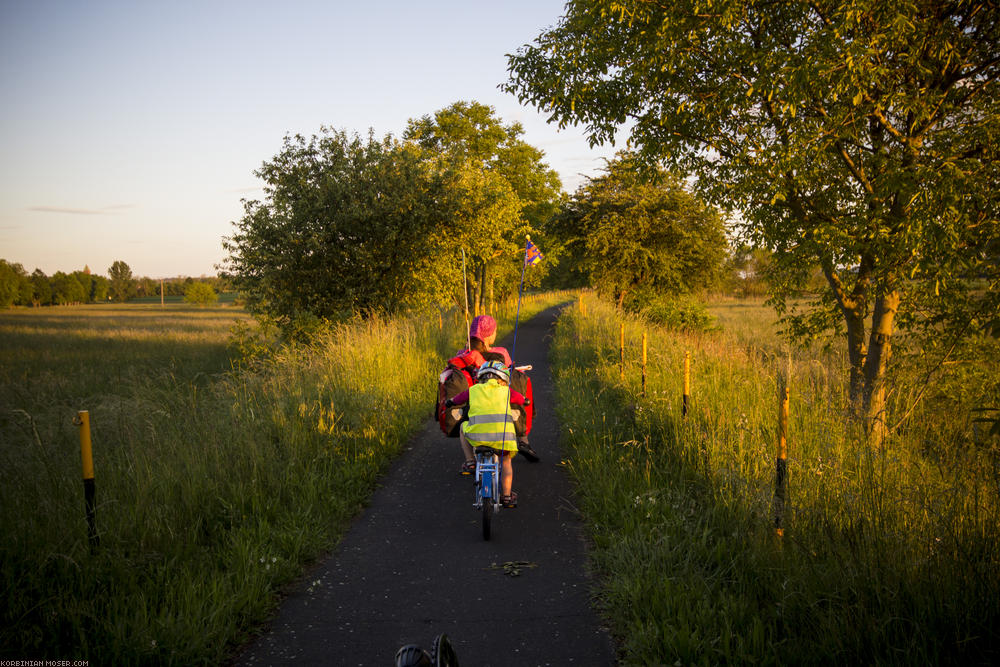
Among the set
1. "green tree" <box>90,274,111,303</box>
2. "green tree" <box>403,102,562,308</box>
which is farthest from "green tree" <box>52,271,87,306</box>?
"green tree" <box>403,102,562,308</box>

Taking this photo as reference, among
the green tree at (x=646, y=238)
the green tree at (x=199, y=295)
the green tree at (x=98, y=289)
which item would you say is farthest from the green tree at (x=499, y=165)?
the green tree at (x=98, y=289)

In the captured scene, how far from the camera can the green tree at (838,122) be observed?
18.0 ft

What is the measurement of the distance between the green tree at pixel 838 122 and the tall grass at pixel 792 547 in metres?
1.10

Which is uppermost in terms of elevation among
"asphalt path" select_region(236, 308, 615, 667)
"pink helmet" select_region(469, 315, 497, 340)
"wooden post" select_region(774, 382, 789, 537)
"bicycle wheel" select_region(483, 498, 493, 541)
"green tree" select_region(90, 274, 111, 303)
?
"green tree" select_region(90, 274, 111, 303)

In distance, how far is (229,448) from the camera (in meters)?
5.54

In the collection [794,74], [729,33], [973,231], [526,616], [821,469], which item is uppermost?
[729,33]

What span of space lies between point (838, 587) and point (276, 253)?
15471 mm

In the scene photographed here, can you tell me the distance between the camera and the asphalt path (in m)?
3.17

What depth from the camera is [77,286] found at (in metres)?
92.2

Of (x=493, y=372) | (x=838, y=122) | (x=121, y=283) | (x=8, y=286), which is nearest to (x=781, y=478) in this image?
(x=493, y=372)

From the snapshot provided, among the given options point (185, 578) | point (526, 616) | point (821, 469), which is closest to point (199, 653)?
point (185, 578)

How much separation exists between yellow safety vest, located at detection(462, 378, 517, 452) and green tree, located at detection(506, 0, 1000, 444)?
349 centimetres

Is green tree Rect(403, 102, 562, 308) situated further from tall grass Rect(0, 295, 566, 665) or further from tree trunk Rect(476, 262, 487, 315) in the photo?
tall grass Rect(0, 295, 566, 665)

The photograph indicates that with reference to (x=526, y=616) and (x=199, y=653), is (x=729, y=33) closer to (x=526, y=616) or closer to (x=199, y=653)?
(x=526, y=616)
